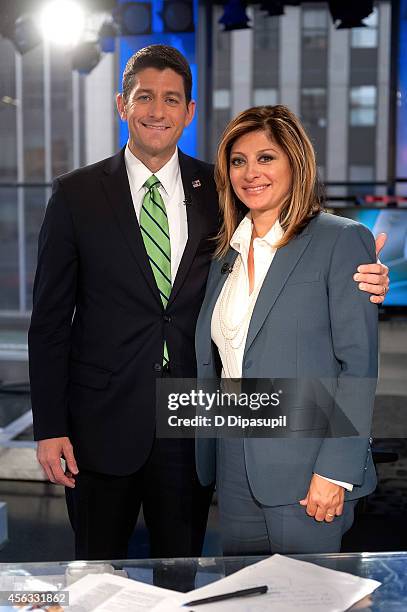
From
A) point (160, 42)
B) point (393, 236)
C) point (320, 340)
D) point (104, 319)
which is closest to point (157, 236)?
point (104, 319)

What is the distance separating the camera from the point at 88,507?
5.80 ft

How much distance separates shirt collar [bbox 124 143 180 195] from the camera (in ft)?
5.74

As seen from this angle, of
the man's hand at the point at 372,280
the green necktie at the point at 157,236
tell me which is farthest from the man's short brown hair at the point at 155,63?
the man's hand at the point at 372,280

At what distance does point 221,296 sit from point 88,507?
579mm

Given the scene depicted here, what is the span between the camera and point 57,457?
1716 millimetres

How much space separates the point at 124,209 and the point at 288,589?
90cm

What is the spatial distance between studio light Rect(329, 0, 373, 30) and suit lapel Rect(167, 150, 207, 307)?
354 centimetres

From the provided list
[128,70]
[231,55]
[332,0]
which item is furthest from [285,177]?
[231,55]

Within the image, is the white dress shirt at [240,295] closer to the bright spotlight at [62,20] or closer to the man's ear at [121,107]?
the man's ear at [121,107]

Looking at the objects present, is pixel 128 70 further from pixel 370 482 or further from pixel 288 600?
pixel 288 600

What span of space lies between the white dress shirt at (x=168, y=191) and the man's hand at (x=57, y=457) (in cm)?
49

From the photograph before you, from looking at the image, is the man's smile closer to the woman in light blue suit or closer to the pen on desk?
the woman in light blue suit

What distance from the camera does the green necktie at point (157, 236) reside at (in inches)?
66.5

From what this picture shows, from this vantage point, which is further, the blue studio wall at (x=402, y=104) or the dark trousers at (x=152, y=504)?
the blue studio wall at (x=402, y=104)
